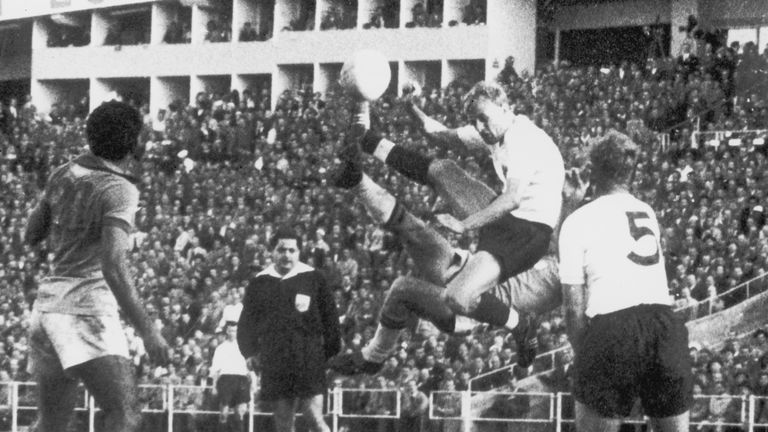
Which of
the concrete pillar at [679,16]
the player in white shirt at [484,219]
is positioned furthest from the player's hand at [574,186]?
the concrete pillar at [679,16]

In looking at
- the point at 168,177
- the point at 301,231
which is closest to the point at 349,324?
the point at 301,231

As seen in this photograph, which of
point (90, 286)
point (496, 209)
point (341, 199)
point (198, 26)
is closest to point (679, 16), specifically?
point (341, 199)

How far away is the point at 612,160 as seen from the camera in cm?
696

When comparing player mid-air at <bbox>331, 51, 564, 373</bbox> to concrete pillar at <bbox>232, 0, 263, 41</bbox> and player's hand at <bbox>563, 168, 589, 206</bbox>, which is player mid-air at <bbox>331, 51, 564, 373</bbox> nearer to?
player's hand at <bbox>563, 168, 589, 206</bbox>

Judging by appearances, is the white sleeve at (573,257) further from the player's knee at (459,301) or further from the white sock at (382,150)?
the white sock at (382,150)

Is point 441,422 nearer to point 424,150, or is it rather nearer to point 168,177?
point 424,150

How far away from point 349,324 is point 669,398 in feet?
37.0

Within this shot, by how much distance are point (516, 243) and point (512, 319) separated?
2.48 ft

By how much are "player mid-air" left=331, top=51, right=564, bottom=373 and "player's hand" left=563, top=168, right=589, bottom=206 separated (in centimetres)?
24

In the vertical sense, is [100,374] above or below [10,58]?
below

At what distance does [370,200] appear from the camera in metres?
9.66

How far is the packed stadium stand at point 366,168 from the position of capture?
15.9m

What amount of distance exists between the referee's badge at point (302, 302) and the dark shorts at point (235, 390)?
5280mm

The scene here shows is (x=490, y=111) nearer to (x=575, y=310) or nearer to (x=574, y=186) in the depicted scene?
(x=574, y=186)
